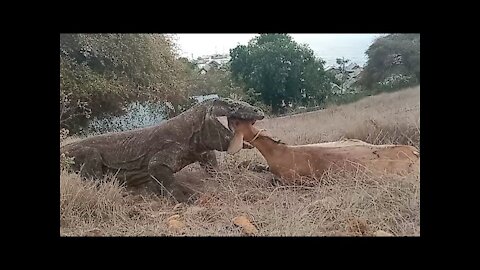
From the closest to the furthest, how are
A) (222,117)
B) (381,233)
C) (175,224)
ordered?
1. (381,233)
2. (175,224)
3. (222,117)

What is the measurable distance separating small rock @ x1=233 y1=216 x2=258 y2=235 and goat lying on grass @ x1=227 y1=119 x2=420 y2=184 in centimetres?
28

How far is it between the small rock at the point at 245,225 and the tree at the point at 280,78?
37cm

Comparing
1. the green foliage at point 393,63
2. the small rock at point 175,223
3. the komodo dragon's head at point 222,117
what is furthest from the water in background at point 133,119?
the green foliage at point 393,63

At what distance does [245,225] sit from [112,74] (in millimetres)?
641

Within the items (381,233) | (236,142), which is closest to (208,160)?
(236,142)

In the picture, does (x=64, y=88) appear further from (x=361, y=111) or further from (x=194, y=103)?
(x=361, y=111)

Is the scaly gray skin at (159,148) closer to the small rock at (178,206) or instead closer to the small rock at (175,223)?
the small rock at (178,206)

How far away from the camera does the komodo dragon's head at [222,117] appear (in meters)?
1.65

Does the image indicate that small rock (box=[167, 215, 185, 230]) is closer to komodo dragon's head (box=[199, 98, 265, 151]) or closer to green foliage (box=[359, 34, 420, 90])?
komodo dragon's head (box=[199, 98, 265, 151])

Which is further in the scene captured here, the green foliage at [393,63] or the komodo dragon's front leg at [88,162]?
the komodo dragon's front leg at [88,162]

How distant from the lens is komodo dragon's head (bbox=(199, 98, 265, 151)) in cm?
165

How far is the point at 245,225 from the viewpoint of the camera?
1.41m

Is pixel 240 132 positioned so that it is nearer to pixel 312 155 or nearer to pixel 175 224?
pixel 312 155
